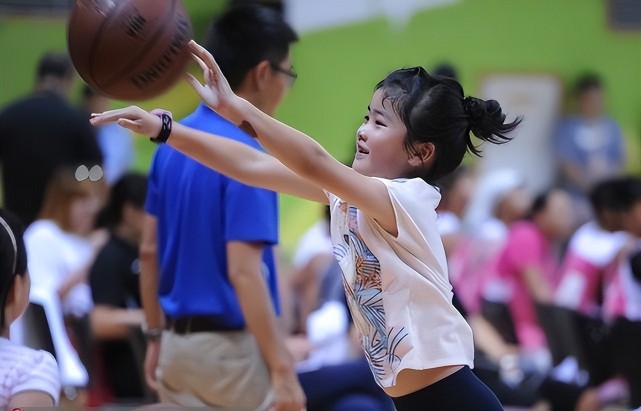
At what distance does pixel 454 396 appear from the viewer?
9.85 ft

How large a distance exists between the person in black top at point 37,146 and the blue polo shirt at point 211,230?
3.21 m

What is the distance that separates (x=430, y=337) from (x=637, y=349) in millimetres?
3114

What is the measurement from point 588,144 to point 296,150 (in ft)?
28.5

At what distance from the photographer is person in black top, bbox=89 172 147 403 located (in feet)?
18.8

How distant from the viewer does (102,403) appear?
5625 millimetres

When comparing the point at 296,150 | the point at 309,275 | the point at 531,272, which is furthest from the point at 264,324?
the point at 531,272

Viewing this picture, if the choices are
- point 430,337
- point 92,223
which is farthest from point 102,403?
point 430,337

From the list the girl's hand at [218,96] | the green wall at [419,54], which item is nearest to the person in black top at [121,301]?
the girl's hand at [218,96]

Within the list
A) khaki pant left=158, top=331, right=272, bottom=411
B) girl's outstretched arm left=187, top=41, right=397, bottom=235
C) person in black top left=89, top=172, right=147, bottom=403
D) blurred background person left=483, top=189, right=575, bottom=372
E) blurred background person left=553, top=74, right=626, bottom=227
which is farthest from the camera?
blurred background person left=553, top=74, right=626, bottom=227

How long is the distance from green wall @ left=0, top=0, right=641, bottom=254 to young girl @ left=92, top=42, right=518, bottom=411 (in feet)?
21.7

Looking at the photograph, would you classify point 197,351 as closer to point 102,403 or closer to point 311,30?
point 102,403

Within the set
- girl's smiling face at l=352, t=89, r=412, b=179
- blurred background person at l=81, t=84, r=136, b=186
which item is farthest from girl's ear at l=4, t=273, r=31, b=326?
blurred background person at l=81, t=84, r=136, b=186

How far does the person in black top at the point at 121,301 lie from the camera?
574cm

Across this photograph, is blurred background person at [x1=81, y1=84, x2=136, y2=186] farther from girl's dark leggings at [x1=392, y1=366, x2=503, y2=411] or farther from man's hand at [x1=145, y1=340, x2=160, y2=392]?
girl's dark leggings at [x1=392, y1=366, x2=503, y2=411]
